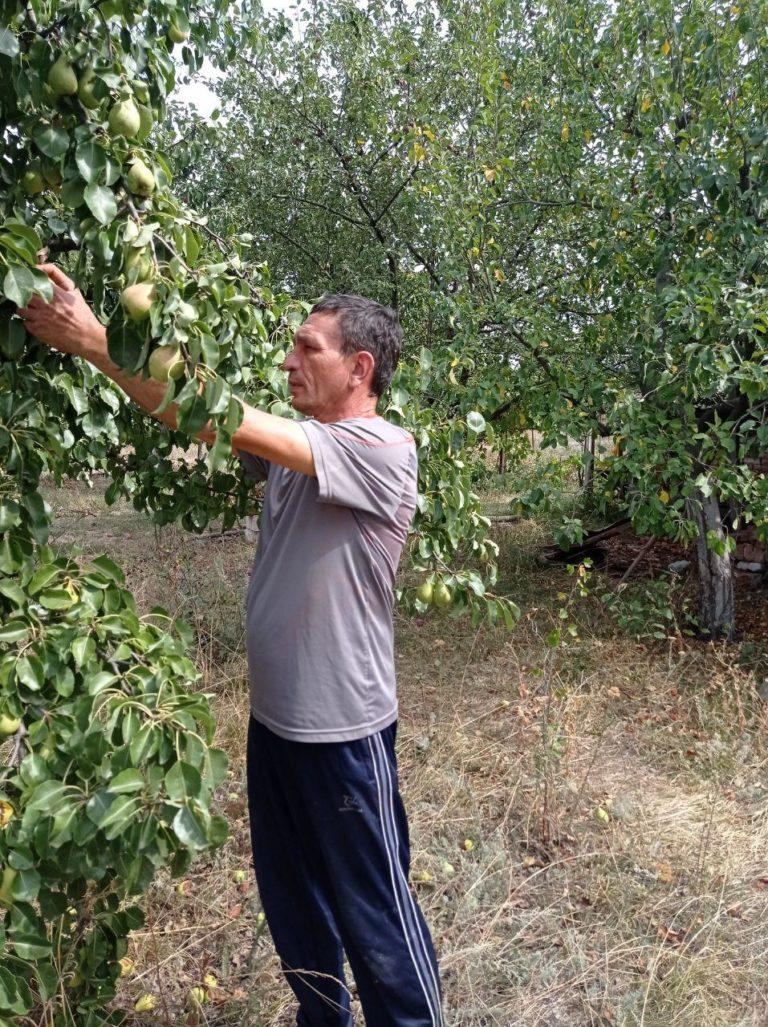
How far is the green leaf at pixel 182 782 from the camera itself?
1194mm

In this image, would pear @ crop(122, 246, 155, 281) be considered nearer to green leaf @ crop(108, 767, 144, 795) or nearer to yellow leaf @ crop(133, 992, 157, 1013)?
Answer: green leaf @ crop(108, 767, 144, 795)

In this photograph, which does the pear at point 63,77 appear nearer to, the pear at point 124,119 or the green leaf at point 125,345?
the pear at point 124,119

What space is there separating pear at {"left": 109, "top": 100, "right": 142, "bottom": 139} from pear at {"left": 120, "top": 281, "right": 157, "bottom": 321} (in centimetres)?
32

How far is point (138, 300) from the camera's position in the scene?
123cm

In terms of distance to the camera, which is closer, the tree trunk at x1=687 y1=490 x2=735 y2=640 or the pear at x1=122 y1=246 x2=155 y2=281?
the pear at x1=122 y1=246 x2=155 y2=281

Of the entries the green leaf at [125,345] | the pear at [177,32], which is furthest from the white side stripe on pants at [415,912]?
the pear at [177,32]

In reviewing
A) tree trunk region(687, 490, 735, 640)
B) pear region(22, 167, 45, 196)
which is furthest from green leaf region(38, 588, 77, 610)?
tree trunk region(687, 490, 735, 640)

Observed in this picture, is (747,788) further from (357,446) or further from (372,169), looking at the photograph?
(372,169)

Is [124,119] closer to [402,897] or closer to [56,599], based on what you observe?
[56,599]

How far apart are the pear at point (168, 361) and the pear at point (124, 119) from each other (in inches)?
15.9

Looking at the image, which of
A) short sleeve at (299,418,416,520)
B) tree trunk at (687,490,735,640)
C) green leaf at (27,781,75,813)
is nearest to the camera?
green leaf at (27,781,75,813)

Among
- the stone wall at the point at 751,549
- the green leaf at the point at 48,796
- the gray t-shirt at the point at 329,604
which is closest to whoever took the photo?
the green leaf at the point at 48,796

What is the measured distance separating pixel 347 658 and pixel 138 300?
0.98 m

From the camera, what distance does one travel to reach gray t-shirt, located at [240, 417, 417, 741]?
6.23ft
